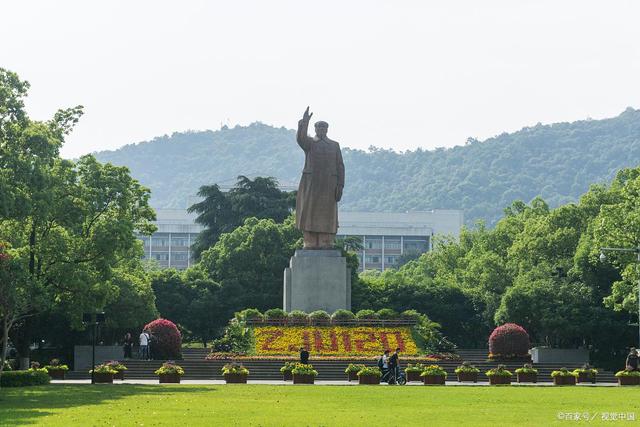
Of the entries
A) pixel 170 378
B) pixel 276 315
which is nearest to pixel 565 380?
pixel 170 378

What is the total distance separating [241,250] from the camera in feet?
216

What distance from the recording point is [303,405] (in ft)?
85.6

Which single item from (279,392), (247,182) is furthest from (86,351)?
(247,182)

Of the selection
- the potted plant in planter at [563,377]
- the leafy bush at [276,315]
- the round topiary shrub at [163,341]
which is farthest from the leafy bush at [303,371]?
the leafy bush at [276,315]

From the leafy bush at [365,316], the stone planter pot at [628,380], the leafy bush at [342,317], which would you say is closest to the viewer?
the stone planter pot at [628,380]

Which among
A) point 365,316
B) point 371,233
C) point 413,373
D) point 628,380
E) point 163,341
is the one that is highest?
point 371,233

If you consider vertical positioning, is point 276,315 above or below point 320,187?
below

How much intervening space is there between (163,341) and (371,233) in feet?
362

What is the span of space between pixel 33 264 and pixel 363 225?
11722 cm

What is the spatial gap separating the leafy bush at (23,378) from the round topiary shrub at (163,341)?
31.9 feet

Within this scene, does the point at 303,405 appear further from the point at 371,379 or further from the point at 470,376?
the point at 470,376

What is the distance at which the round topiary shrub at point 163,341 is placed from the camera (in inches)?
1769

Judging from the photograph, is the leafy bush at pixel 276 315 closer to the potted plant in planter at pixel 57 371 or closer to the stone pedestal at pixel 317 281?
the stone pedestal at pixel 317 281

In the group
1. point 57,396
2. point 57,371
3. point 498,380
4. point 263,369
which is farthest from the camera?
point 263,369
